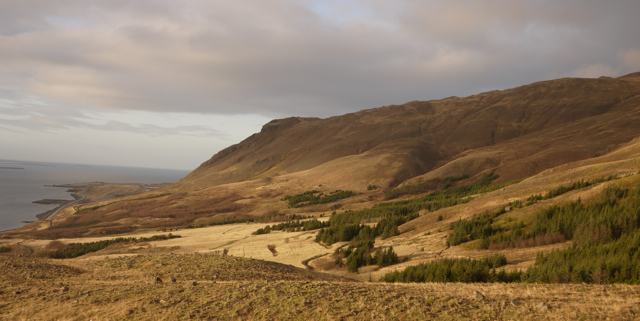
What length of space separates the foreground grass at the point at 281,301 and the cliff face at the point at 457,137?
4139 centimetres

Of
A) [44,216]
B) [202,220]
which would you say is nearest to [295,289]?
[202,220]

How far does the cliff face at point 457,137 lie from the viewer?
5453 cm

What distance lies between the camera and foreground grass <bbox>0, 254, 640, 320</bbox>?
721cm

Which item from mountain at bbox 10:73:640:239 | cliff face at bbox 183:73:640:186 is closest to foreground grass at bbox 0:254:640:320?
mountain at bbox 10:73:640:239

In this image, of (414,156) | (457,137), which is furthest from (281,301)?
(457,137)

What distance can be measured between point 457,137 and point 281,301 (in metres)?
84.6

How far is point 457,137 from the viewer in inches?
3337

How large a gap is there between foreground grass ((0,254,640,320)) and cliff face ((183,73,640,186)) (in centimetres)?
4139

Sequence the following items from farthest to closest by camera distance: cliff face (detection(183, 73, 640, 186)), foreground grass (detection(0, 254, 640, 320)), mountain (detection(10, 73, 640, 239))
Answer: cliff face (detection(183, 73, 640, 186)) < mountain (detection(10, 73, 640, 239)) < foreground grass (detection(0, 254, 640, 320))

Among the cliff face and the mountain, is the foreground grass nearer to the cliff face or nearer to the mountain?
A: the mountain

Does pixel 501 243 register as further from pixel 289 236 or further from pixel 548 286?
pixel 289 236

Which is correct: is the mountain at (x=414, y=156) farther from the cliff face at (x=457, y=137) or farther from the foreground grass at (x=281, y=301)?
the foreground grass at (x=281, y=301)

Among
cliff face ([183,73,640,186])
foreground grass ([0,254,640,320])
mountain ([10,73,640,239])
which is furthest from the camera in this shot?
cliff face ([183,73,640,186])

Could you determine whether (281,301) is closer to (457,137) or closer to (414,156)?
(414,156)
